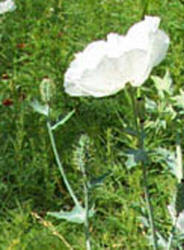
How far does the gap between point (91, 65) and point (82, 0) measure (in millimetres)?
2624

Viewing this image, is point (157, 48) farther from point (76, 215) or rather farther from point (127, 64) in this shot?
point (76, 215)

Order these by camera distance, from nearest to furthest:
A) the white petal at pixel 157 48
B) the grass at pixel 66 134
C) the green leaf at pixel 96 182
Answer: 1. the white petal at pixel 157 48
2. the green leaf at pixel 96 182
3. the grass at pixel 66 134

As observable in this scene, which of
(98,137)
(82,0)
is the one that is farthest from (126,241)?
(82,0)

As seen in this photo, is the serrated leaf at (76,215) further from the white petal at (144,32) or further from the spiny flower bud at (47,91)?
the white petal at (144,32)

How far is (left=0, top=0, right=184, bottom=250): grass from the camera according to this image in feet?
7.27

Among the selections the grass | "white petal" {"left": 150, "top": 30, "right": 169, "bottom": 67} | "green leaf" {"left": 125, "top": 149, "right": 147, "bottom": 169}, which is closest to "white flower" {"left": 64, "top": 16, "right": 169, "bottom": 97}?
"white petal" {"left": 150, "top": 30, "right": 169, "bottom": 67}

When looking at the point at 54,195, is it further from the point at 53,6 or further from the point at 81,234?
the point at 53,6

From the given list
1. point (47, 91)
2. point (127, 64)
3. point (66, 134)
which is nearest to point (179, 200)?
point (127, 64)

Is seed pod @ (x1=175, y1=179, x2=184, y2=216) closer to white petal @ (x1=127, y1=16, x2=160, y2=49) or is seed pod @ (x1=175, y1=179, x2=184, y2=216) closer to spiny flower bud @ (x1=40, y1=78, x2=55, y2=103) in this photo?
white petal @ (x1=127, y1=16, x2=160, y2=49)

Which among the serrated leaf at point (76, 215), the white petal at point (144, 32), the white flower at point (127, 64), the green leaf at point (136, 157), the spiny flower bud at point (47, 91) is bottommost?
the serrated leaf at point (76, 215)

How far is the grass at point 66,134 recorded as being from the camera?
2.22 meters

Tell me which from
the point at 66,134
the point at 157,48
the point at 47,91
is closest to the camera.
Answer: the point at 157,48

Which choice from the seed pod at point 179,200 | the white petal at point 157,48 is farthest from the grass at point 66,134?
the white petal at point 157,48

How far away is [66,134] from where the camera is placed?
276cm
